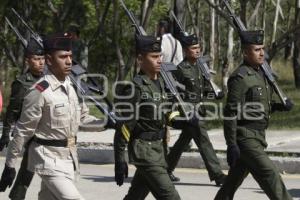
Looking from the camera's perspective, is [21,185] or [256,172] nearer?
[256,172]

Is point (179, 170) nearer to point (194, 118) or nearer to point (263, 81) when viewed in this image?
point (194, 118)

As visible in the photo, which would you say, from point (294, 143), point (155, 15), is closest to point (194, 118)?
point (294, 143)

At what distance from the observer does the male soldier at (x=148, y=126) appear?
21.7 feet

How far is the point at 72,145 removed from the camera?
6133 mm

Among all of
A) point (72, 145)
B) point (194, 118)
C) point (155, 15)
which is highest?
point (72, 145)

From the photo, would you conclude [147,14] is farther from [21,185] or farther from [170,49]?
[21,185]

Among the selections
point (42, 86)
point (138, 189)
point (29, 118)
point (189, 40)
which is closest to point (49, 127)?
point (29, 118)

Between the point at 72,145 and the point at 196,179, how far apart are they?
14.6ft

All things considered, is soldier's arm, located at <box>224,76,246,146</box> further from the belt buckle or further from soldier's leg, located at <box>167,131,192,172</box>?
soldier's leg, located at <box>167,131,192,172</box>

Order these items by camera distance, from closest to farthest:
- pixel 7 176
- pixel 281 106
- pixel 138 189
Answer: pixel 7 176, pixel 138 189, pixel 281 106

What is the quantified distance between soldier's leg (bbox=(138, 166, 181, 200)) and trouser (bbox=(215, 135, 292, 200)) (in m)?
0.86

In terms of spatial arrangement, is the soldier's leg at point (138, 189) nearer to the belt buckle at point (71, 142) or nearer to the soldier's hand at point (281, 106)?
the belt buckle at point (71, 142)

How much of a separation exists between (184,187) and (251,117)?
2.71 meters

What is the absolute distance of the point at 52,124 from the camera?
6.08 meters
